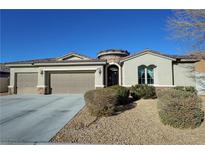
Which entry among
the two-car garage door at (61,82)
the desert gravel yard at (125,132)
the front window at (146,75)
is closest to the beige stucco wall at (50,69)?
the two-car garage door at (61,82)

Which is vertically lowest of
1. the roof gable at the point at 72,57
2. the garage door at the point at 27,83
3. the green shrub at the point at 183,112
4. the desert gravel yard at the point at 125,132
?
the desert gravel yard at the point at 125,132

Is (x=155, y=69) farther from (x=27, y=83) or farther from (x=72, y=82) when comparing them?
(x=27, y=83)

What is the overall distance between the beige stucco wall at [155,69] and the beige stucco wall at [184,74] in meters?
0.82

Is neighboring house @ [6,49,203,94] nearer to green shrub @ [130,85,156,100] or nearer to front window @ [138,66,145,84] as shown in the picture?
front window @ [138,66,145,84]

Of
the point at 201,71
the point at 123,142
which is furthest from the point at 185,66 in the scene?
the point at 123,142

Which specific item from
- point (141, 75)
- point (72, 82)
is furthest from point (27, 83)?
point (141, 75)

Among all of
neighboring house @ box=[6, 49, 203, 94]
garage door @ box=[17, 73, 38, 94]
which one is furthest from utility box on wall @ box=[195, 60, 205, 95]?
garage door @ box=[17, 73, 38, 94]

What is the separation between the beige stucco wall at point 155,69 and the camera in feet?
56.0

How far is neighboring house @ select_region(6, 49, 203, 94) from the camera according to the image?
1723 centimetres

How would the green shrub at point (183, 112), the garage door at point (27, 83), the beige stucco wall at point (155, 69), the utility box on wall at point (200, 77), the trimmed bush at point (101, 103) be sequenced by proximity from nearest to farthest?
the green shrub at point (183, 112) → the trimmed bush at point (101, 103) → the utility box on wall at point (200, 77) → the beige stucco wall at point (155, 69) → the garage door at point (27, 83)

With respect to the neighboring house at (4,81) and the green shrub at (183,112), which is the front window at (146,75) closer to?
the green shrub at (183,112)

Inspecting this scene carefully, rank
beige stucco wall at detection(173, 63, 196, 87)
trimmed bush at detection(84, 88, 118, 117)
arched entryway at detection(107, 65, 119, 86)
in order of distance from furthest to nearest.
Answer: arched entryway at detection(107, 65, 119, 86), beige stucco wall at detection(173, 63, 196, 87), trimmed bush at detection(84, 88, 118, 117)

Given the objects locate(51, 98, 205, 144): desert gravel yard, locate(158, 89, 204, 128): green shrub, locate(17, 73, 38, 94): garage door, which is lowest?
locate(51, 98, 205, 144): desert gravel yard

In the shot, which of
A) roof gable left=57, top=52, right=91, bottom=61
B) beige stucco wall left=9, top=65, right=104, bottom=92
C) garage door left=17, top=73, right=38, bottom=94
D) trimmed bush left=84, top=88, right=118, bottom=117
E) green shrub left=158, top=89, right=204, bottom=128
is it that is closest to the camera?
green shrub left=158, top=89, right=204, bottom=128
